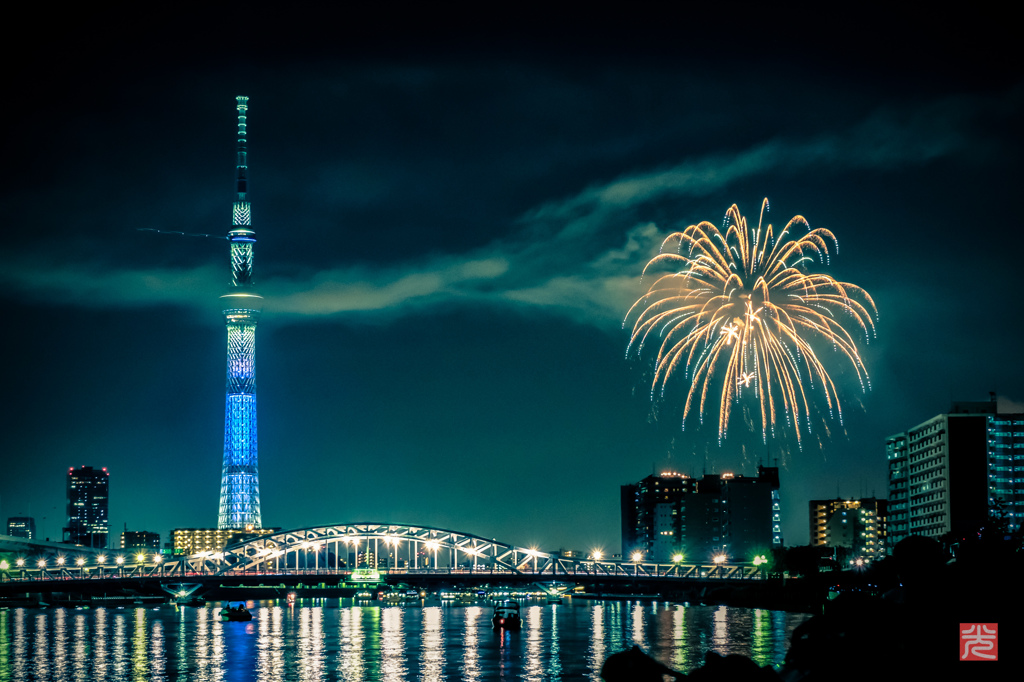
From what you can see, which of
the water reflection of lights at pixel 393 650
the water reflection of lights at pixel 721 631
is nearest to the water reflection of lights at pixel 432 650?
the water reflection of lights at pixel 393 650

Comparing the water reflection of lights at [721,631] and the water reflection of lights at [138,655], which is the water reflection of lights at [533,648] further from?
the water reflection of lights at [138,655]

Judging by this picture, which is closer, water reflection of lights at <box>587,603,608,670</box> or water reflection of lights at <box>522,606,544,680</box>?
water reflection of lights at <box>522,606,544,680</box>

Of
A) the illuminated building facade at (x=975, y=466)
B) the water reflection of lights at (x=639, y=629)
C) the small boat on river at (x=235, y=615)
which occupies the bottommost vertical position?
the small boat on river at (x=235, y=615)

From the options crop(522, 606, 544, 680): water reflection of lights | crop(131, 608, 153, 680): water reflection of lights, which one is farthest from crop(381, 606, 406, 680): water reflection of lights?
crop(131, 608, 153, 680): water reflection of lights

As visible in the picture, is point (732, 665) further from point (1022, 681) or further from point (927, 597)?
point (1022, 681)

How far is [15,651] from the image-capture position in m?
104

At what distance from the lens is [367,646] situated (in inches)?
4171

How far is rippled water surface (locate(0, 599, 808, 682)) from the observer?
3246 inches

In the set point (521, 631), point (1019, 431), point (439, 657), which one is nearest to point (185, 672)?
point (439, 657)

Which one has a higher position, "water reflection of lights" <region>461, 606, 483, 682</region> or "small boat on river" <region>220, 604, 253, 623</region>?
"water reflection of lights" <region>461, 606, 483, 682</region>

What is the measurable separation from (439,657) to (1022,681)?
84643 mm

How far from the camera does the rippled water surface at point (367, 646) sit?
82438 mm

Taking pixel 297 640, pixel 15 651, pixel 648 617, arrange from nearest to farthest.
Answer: pixel 15 651
pixel 297 640
pixel 648 617

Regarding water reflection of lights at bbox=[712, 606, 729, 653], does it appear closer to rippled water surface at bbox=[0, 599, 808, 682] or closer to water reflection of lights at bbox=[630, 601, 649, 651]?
rippled water surface at bbox=[0, 599, 808, 682]
